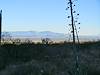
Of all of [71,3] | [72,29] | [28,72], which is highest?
[71,3]

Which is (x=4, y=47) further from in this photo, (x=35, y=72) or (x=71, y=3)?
(x=71, y=3)

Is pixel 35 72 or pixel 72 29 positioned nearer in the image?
pixel 72 29

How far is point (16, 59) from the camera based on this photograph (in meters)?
24.0

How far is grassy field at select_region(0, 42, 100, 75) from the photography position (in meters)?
17.9

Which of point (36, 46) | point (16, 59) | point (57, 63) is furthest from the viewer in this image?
point (36, 46)

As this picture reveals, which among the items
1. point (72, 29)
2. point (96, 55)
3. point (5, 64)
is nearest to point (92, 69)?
point (5, 64)

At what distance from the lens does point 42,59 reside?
76.9 feet

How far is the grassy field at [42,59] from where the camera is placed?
17.9 meters

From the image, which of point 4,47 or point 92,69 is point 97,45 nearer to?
point 4,47

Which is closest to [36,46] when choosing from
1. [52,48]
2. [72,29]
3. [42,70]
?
[52,48]

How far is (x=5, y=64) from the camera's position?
2203 cm

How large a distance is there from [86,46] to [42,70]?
46.3 ft

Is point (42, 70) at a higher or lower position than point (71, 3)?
lower

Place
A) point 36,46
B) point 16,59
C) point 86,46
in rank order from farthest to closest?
1. point 86,46
2. point 36,46
3. point 16,59
